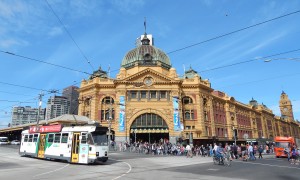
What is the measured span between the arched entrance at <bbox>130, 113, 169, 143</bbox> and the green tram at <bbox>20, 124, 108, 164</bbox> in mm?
24322

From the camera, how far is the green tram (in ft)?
67.1

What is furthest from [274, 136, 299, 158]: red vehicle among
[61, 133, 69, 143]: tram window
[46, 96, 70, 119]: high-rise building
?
[46, 96, 70, 119]: high-rise building

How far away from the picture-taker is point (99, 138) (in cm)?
2103

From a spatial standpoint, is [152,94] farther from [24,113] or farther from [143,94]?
[24,113]

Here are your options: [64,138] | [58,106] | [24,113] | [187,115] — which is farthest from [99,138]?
[24,113]

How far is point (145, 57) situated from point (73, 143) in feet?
125

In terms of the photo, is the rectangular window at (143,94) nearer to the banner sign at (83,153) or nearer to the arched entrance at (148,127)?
the arched entrance at (148,127)

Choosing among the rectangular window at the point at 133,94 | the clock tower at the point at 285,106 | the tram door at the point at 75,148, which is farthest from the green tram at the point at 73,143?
the clock tower at the point at 285,106

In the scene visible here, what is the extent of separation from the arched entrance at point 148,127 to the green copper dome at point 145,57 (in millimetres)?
13350

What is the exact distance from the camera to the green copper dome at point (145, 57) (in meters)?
56.9

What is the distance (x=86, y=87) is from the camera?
5447 centimetres

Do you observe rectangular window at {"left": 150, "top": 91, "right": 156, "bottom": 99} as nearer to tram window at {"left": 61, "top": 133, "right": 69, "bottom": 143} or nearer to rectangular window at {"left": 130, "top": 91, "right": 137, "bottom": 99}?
rectangular window at {"left": 130, "top": 91, "right": 137, "bottom": 99}

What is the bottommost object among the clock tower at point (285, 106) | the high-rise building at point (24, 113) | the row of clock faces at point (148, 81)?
the high-rise building at point (24, 113)

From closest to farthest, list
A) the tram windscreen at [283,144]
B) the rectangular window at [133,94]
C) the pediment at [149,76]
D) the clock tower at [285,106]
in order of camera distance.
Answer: the tram windscreen at [283,144] → the rectangular window at [133,94] → the pediment at [149,76] → the clock tower at [285,106]
